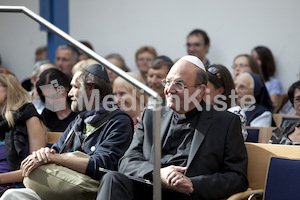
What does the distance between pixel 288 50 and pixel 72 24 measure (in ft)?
11.7

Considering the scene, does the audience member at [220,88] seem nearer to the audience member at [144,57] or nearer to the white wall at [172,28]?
the white wall at [172,28]

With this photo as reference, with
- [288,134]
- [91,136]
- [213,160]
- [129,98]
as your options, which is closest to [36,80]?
[129,98]

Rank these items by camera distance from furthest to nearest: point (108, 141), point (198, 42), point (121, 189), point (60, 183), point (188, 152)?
point (198, 42)
point (108, 141)
point (188, 152)
point (60, 183)
point (121, 189)

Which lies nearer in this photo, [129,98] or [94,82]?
[94,82]

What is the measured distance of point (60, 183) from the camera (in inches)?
139

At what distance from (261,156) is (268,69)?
359 centimetres

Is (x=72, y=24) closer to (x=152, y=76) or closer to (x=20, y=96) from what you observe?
(x=152, y=76)

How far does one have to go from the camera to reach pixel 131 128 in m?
4.05

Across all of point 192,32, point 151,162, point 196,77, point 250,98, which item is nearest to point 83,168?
point 151,162

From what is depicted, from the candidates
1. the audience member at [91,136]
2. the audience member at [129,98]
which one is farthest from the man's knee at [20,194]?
the audience member at [129,98]

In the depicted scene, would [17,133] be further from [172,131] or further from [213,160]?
[213,160]

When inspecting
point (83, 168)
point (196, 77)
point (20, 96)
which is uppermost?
point (196, 77)

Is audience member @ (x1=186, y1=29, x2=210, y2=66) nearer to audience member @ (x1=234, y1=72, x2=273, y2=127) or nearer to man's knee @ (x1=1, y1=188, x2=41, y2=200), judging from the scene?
audience member @ (x1=234, y1=72, x2=273, y2=127)

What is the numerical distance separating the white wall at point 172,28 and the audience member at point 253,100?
1.56m
